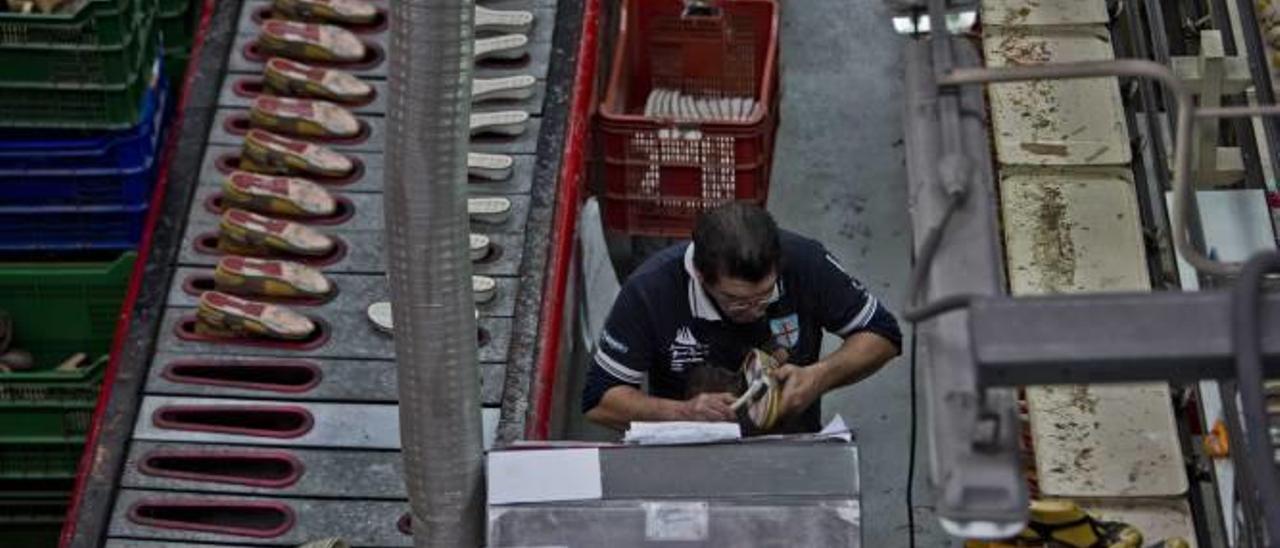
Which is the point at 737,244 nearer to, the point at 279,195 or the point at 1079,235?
the point at 1079,235

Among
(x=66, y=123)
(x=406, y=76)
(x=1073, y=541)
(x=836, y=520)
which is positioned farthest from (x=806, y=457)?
(x=66, y=123)

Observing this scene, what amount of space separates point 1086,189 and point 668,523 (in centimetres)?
220

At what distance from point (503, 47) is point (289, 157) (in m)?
0.82

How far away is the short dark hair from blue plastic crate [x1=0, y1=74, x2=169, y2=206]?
233cm

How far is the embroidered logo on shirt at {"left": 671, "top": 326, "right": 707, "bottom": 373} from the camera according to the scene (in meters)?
5.86

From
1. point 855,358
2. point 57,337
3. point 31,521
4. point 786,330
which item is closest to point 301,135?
point 57,337

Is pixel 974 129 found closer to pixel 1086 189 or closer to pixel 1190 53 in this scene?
pixel 1086 189

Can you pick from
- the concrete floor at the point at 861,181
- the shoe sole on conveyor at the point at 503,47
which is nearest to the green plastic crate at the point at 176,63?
the shoe sole on conveyor at the point at 503,47

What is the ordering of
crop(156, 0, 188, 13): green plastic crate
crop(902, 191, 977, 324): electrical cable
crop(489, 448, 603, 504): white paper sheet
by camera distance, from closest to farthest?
crop(902, 191, 977, 324): electrical cable < crop(489, 448, 603, 504): white paper sheet < crop(156, 0, 188, 13): green plastic crate

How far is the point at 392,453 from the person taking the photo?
6.51 metres

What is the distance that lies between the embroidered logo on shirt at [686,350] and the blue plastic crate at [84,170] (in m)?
2.14

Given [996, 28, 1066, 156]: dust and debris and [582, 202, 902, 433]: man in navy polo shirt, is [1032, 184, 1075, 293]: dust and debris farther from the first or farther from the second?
[582, 202, 902, 433]: man in navy polo shirt

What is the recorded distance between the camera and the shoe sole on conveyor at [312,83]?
7.55 metres

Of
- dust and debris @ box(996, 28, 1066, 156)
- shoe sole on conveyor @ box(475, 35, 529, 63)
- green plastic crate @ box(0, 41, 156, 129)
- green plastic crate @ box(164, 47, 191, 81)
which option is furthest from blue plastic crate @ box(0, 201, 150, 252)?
dust and debris @ box(996, 28, 1066, 156)
